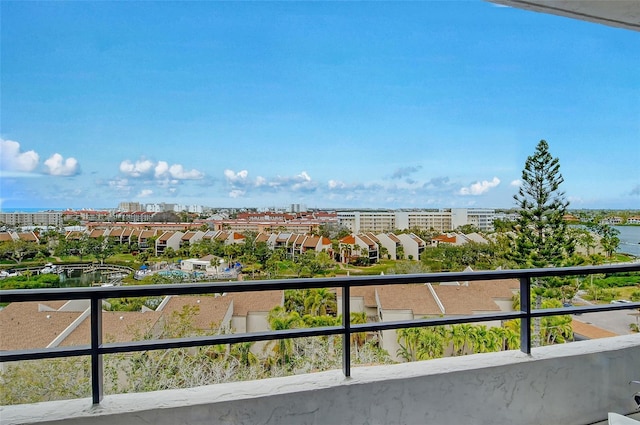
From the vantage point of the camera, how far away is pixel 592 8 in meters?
2.22

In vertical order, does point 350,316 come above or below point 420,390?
above

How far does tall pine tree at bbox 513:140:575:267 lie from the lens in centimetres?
1021

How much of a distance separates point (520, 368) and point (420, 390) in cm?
55

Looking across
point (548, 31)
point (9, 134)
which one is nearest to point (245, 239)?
point (9, 134)

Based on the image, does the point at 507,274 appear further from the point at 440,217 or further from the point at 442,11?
the point at 442,11

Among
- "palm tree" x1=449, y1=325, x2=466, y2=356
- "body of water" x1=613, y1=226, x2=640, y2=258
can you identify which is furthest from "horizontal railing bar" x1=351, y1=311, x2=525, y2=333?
"body of water" x1=613, y1=226, x2=640, y2=258

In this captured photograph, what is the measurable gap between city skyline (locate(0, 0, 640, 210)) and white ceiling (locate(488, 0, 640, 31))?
6144 mm

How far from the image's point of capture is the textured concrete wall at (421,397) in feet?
5.16

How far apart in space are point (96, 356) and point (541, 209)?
435 inches

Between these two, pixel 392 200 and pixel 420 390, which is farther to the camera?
pixel 392 200

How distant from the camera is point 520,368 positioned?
197 cm

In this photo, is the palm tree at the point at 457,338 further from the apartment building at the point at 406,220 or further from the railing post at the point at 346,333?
the apartment building at the point at 406,220

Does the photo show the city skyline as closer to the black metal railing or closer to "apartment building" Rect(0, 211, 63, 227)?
"apartment building" Rect(0, 211, 63, 227)

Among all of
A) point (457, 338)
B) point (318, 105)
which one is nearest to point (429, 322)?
point (457, 338)
